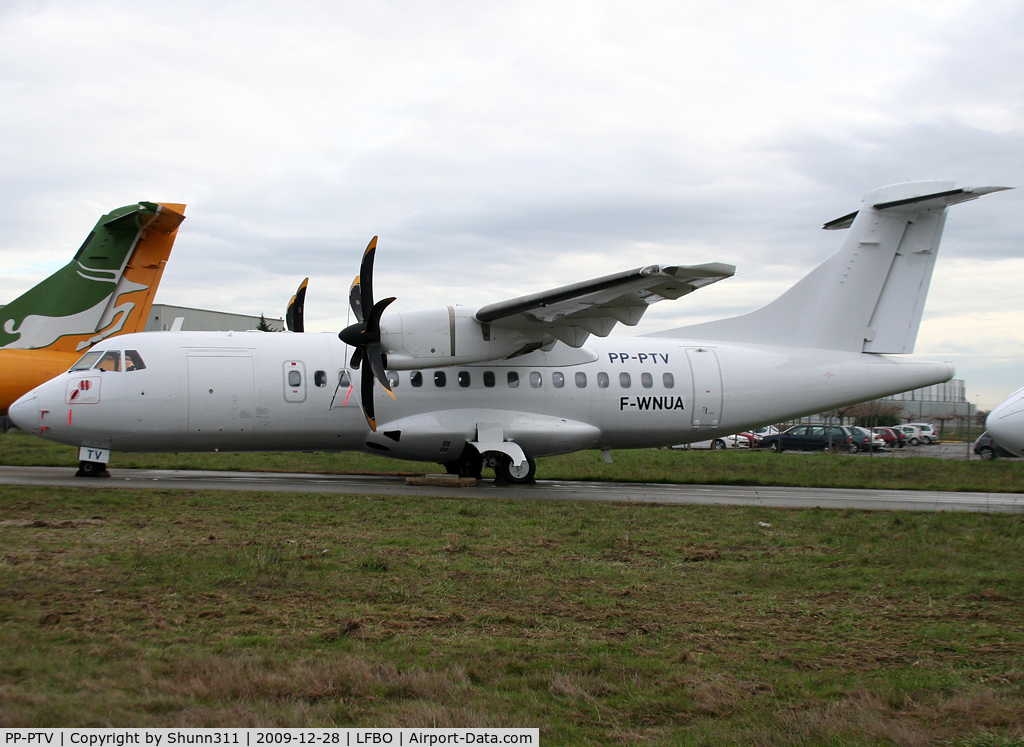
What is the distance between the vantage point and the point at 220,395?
55.9ft

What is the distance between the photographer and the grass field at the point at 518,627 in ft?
14.7

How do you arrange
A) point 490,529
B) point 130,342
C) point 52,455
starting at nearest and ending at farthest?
point 490,529 → point 130,342 → point 52,455

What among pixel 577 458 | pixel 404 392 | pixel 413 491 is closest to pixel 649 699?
pixel 413 491

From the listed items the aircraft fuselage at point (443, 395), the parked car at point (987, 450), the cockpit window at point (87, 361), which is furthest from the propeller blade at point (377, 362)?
the parked car at point (987, 450)

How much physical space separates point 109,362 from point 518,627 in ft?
44.2

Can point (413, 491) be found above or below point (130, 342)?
below

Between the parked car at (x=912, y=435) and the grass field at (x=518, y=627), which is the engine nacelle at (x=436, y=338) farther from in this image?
the parked car at (x=912, y=435)

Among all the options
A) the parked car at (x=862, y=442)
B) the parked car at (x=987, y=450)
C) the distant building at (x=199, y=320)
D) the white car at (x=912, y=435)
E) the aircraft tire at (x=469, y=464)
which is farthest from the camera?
the white car at (x=912, y=435)

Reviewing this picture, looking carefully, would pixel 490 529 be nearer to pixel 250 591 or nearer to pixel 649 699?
pixel 250 591

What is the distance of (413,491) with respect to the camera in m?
16.1

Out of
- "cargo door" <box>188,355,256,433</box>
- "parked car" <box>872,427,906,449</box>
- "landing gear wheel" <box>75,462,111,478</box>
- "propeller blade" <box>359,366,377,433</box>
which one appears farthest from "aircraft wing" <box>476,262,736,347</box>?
"parked car" <box>872,427,906,449</box>

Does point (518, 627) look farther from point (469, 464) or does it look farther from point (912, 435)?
point (912, 435)

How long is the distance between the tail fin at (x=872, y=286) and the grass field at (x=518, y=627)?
31.7ft

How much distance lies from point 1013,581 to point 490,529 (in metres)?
6.20
